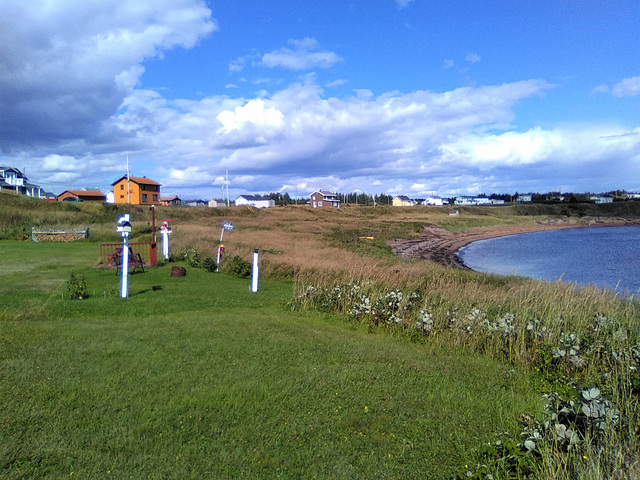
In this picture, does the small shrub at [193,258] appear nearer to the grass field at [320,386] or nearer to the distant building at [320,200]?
the grass field at [320,386]

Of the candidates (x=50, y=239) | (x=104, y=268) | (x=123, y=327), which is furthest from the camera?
(x=50, y=239)

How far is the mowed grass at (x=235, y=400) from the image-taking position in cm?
416

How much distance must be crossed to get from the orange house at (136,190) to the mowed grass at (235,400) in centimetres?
6864

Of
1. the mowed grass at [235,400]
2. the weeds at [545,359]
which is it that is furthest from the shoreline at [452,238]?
the mowed grass at [235,400]

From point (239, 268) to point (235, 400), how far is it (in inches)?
468

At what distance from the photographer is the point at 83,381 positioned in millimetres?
5523

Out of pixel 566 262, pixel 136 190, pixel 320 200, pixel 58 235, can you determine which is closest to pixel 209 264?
pixel 58 235

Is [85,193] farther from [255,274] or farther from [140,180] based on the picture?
[255,274]

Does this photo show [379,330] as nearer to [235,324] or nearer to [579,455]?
[235,324]

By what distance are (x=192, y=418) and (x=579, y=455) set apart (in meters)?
3.57

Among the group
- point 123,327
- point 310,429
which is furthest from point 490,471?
point 123,327

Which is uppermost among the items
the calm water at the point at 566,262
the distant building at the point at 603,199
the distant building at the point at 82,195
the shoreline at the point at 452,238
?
the distant building at the point at 603,199

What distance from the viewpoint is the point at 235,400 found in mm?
5246

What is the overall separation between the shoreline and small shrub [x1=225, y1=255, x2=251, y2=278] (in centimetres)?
1905
